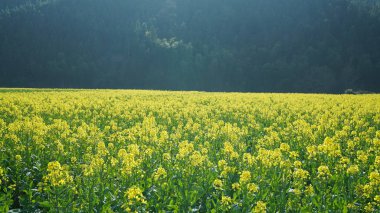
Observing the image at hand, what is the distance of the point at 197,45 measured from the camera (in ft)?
375

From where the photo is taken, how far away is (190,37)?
12006 cm

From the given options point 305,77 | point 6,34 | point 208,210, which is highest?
point 6,34

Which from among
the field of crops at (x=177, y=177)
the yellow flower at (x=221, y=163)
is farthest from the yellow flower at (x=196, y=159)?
the yellow flower at (x=221, y=163)

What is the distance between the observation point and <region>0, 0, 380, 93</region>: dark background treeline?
10106 cm

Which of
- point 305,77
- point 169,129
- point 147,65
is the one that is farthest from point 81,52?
point 169,129

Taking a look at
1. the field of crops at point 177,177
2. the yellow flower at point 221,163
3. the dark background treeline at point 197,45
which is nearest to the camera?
the field of crops at point 177,177

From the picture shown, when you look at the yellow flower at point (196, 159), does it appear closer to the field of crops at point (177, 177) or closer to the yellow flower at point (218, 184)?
the field of crops at point (177, 177)

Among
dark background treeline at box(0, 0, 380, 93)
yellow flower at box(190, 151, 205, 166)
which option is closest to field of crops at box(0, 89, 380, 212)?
yellow flower at box(190, 151, 205, 166)

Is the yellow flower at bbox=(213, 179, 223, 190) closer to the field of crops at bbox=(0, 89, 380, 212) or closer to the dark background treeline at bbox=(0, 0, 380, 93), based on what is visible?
the field of crops at bbox=(0, 89, 380, 212)

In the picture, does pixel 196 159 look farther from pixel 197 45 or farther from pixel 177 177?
pixel 197 45

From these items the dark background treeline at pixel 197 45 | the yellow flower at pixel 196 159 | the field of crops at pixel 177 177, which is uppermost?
the dark background treeline at pixel 197 45

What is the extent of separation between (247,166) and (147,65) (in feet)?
336

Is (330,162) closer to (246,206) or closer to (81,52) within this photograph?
(246,206)

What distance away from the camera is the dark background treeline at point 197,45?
3979 inches
